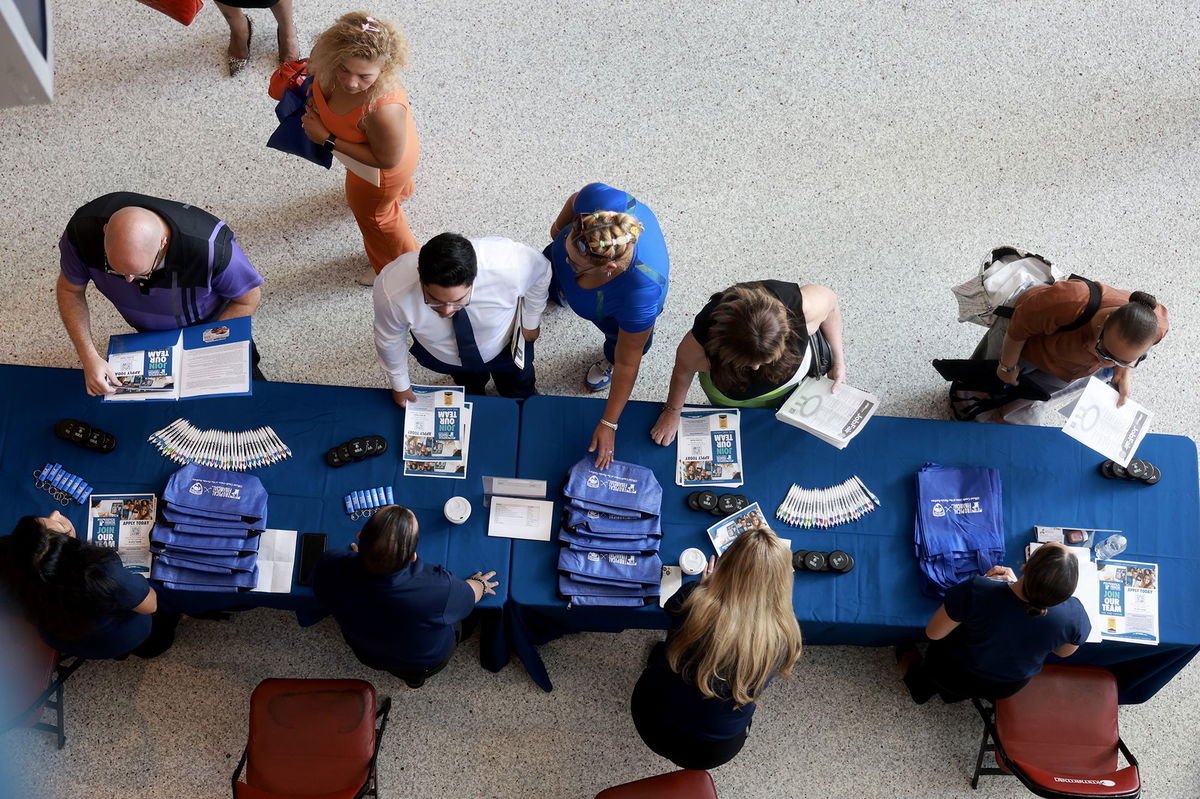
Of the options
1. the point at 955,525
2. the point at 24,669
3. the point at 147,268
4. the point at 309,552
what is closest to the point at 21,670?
the point at 24,669

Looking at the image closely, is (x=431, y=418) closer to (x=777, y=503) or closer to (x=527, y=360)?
(x=527, y=360)

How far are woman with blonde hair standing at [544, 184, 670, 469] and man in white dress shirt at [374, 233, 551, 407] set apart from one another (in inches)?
6.8

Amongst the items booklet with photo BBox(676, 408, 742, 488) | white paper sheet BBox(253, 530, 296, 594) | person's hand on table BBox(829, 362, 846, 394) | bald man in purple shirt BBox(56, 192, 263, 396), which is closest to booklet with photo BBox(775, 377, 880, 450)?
person's hand on table BBox(829, 362, 846, 394)

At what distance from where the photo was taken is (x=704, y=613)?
255 centimetres

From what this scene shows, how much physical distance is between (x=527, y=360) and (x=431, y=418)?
49cm

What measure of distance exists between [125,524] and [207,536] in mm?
304

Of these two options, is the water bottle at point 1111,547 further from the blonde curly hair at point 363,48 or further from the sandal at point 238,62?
the sandal at point 238,62

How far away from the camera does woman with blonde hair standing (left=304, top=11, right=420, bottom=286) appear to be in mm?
2938

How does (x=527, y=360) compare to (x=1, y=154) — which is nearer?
(x=527, y=360)

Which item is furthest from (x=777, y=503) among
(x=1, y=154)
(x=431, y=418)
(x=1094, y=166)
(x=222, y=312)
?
(x=1, y=154)

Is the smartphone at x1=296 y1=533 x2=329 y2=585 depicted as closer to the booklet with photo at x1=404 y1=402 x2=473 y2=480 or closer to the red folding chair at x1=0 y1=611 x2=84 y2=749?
the booklet with photo at x1=404 y1=402 x2=473 y2=480

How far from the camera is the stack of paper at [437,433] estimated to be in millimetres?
3166

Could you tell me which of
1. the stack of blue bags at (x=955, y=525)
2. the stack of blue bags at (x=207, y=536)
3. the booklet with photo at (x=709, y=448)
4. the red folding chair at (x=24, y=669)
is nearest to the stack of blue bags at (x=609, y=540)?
the booklet with photo at (x=709, y=448)

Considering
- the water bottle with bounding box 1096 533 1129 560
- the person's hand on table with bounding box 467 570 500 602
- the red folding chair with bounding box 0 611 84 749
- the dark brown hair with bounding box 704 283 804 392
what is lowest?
the red folding chair with bounding box 0 611 84 749
